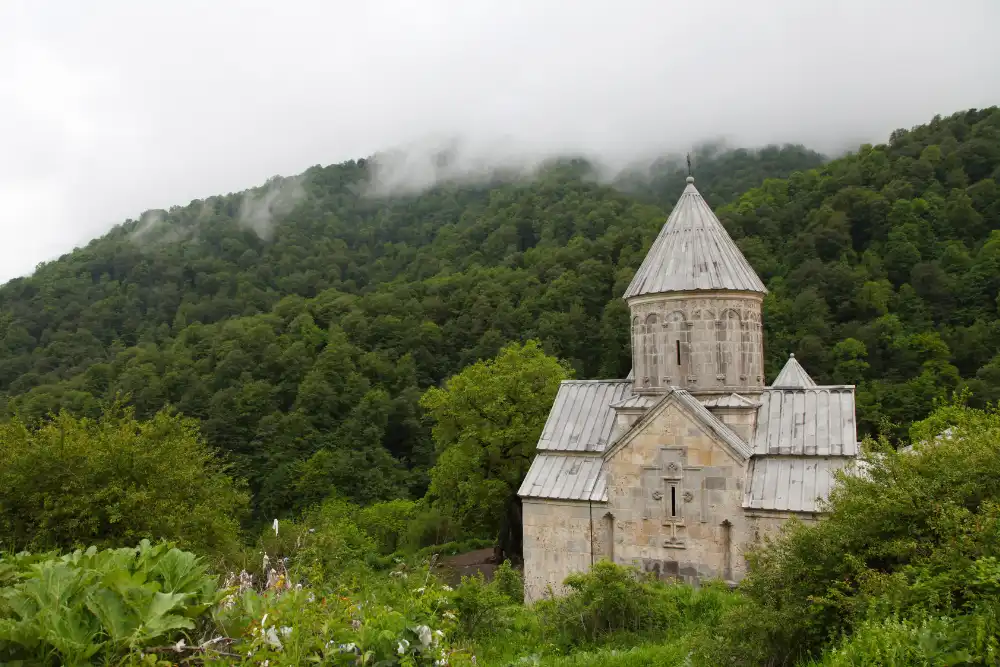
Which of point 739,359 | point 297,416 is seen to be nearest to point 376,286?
point 297,416

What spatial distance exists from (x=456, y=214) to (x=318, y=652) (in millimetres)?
62747

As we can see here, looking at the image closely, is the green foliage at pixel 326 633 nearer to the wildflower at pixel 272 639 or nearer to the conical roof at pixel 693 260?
the wildflower at pixel 272 639

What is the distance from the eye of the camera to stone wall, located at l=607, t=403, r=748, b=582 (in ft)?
37.5

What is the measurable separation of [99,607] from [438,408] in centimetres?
1753

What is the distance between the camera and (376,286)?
174 feet

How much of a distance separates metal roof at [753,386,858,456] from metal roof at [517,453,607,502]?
2815mm

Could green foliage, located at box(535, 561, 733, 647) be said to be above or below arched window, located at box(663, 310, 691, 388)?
below

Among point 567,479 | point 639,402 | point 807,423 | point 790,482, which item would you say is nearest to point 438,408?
point 567,479

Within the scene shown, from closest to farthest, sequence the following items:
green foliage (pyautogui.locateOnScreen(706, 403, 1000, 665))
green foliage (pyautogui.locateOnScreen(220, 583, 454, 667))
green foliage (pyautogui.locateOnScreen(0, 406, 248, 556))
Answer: green foliage (pyautogui.locateOnScreen(220, 583, 454, 667)) < green foliage (pyautogui.locateOnScreen(706, 403, 1000, 665)) < green foliage (pyautogui.locateOnScreen(0, 406, 248, 556))

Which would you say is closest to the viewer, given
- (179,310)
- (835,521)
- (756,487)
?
(835,521)

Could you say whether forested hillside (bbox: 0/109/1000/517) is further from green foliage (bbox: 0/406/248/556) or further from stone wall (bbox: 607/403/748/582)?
green foliage (bbox: 0/406/248/556)

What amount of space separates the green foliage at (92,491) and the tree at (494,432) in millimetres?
8846

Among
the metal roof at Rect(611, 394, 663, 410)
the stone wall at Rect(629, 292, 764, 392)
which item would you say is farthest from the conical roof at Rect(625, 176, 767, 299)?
the metal roof at Rect(611, 394, 663, 410)

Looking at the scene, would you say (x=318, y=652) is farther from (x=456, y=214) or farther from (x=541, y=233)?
(x=456, y=214)
